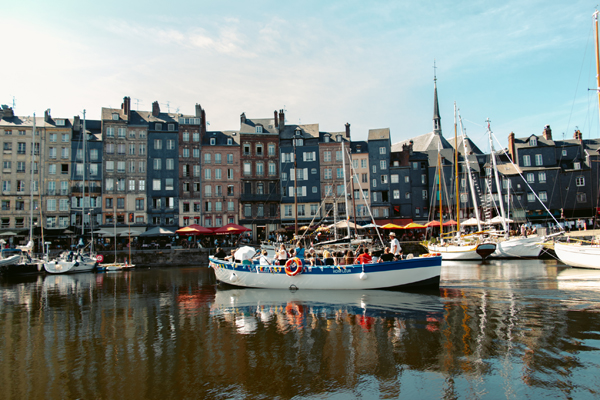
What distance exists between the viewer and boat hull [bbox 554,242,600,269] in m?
26.6

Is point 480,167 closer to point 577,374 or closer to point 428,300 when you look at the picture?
point 428,300

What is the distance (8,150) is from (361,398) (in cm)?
6670

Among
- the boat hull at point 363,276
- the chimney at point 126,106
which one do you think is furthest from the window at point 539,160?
the chimney at point 126,106

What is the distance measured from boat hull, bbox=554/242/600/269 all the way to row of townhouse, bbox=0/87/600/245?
26881mm

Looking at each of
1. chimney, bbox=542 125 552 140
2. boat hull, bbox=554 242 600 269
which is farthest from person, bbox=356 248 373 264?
chimney, bbox=542 125 552 140

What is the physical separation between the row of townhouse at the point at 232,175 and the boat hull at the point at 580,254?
26881 mm

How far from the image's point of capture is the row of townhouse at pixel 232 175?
186ft

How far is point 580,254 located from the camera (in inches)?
1077

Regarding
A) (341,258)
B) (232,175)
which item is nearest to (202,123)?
(232,175)

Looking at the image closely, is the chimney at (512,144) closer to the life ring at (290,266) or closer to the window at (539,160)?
the window at (539,160)

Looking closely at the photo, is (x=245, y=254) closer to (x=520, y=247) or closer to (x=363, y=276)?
(x=363, y=276)

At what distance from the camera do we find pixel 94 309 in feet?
58.5

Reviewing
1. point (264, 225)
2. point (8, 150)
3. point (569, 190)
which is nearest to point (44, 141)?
point (8, 150)

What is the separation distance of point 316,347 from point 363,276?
30.8ft
